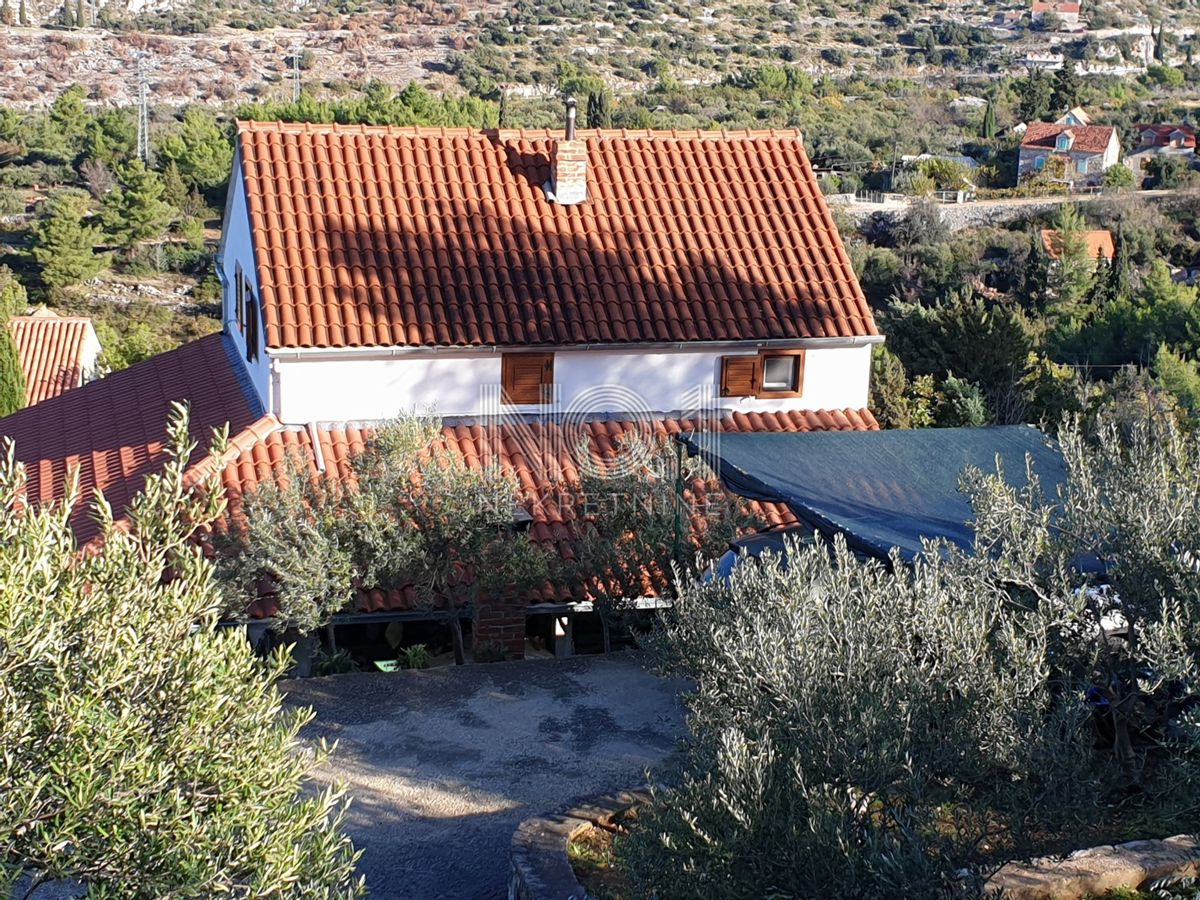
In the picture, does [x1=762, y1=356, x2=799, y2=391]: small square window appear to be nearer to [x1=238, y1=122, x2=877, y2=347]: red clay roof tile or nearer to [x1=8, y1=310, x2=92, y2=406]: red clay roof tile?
[x1=238, y1=122, x2=877, y2=347]: red clay roof tile

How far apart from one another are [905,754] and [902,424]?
15795mm

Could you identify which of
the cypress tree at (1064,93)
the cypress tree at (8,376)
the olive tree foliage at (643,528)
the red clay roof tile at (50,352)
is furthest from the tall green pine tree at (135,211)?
the cypress tree at (1064,93)

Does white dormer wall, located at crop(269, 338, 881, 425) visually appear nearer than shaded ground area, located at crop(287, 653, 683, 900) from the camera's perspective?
No

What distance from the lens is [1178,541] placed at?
7.06m

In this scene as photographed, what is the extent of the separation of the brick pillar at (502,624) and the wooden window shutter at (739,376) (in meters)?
4.42

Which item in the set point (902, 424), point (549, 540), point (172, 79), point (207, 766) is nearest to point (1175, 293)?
point (902, 424)

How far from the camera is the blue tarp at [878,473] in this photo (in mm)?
10039

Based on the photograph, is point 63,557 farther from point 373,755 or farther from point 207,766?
point 373,755

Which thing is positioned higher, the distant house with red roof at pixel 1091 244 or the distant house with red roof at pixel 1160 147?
the distant house with red roof at pixel 1160 147

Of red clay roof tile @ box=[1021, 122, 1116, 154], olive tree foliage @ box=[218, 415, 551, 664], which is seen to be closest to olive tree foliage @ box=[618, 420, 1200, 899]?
olive tree foliage @ box=[218, 415, 551, 664]

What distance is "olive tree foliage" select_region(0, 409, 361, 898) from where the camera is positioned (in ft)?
17.1

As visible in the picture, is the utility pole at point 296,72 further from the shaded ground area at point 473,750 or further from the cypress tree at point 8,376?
the shaded ground area at point 473,750

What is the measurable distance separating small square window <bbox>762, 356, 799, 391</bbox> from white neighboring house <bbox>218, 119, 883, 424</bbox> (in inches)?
1.0

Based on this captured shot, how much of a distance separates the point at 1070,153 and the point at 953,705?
221 ft
